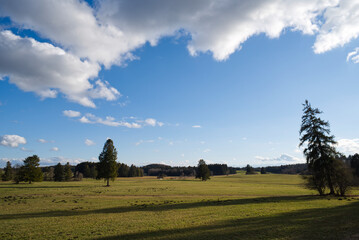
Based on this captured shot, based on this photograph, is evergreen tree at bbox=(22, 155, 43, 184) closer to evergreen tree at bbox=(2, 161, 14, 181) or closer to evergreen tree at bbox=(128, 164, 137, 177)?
evergreen tree at bbox=(2, 161, 14, 181)

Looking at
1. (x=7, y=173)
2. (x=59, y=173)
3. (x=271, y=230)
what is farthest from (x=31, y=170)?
(x=271, y=230)

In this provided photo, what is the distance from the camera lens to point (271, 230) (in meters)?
13.4

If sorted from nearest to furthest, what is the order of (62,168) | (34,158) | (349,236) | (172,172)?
1. (349,236)
2. (34,158)
3. (62,168)
4. (172,172)

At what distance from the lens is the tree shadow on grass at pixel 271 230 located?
40.2 ft

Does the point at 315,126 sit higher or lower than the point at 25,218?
higher

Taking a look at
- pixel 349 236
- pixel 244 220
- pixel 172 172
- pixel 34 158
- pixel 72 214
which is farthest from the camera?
pixel 172 172

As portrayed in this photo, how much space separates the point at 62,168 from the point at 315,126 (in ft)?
355

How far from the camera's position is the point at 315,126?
34.8m

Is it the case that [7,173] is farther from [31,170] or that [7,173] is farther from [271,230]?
[271,230]

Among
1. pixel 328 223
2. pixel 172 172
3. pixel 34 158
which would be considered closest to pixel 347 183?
pixel 328 223

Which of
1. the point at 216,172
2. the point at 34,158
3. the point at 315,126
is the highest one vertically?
the point at 315,126

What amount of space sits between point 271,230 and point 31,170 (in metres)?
84.0

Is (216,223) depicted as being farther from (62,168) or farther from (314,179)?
(62,168)

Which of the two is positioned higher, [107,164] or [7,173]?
[107,164]
